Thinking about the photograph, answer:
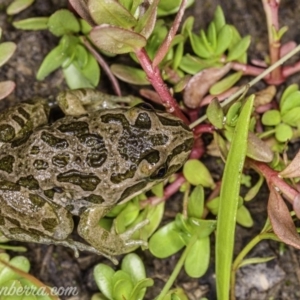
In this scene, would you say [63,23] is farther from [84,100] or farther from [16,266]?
[16,266]

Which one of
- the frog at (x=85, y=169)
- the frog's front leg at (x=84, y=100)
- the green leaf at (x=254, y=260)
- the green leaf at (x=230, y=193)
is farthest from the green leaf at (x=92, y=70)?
the green leaf at (x=254, y=260)

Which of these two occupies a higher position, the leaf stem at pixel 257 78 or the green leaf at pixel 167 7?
the green leaf at pixel 167 7

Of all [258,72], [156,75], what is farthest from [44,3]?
[258,72]

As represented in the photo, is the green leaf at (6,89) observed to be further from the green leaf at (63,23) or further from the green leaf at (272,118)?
the green leaf at (272,118)

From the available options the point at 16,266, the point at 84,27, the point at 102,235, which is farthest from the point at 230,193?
the point at 84,27

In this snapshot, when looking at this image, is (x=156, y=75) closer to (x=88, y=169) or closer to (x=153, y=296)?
(x=88, y=169)

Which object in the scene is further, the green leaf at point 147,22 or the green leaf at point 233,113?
the green leaf at point 233,113
